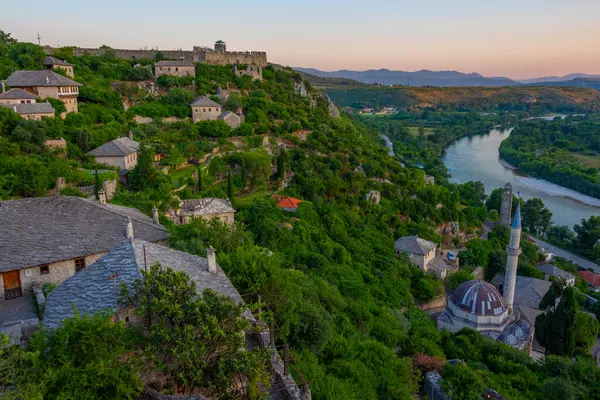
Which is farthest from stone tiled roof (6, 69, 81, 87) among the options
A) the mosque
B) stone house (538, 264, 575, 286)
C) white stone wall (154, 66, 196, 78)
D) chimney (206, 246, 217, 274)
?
stone house (538, 264, 575, 286)

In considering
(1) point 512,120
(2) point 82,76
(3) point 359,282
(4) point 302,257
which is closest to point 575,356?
(3) point 359,282

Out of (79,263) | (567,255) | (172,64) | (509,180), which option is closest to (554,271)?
(567,255)

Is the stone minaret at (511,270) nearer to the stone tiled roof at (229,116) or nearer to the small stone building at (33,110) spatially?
the stone tiled roof at (229,116)

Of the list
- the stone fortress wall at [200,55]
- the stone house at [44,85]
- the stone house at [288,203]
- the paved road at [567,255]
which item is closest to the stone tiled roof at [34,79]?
the stone house at [44,85]

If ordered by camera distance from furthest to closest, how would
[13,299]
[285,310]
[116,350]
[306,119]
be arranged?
[306,119]
[285,310]
[13,299]
[116,350]

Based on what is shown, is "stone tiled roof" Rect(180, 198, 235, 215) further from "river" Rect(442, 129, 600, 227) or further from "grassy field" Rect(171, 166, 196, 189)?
"river" Rect(442, 129, 600, 227)

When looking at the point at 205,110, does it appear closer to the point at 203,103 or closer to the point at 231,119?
the point at 203,103

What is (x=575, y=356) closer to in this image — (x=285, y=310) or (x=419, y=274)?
(x=419, y=274)
